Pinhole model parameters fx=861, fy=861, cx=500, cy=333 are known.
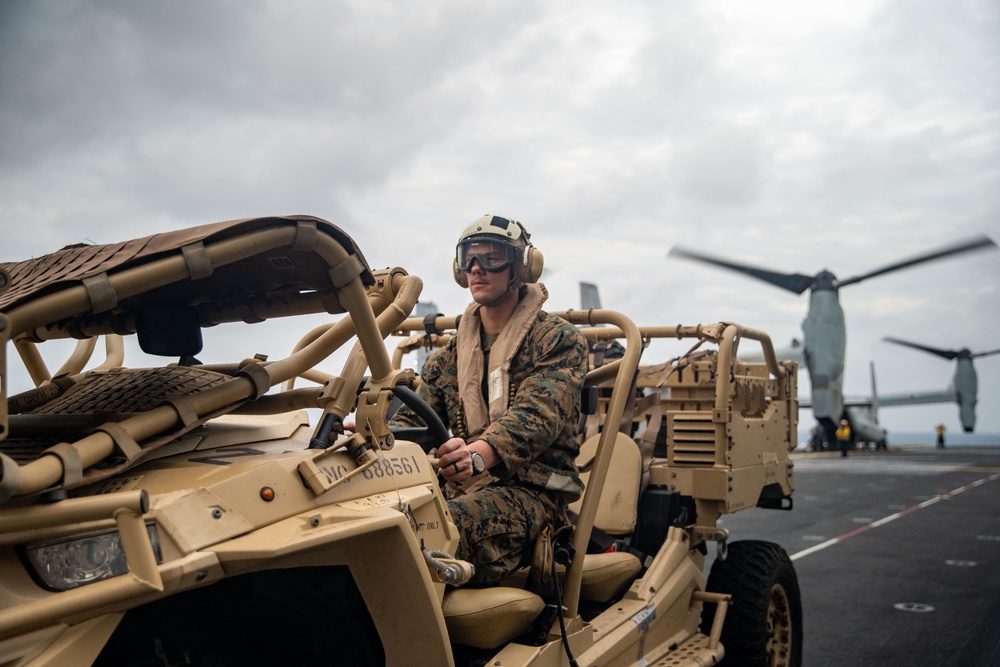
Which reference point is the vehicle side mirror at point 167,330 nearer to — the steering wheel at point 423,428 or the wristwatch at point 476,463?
the steering wheel at point 423,428

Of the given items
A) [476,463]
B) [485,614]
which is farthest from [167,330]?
[485,614]

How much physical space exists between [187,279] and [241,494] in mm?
570

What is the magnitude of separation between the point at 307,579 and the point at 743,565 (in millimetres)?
3004

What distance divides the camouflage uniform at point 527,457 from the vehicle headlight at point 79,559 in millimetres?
1382

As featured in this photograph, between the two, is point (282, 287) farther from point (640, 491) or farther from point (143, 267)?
point (640, 491)

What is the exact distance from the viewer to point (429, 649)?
96.2 inches

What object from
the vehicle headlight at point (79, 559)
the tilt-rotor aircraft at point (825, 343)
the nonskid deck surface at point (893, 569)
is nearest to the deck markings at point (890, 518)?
the nonskid deck surface at point (893, 569)

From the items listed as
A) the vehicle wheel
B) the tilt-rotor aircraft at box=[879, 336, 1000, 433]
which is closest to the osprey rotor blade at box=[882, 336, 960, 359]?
the tilt-rotor aircraft at box=[879, 336, 1000, 433]

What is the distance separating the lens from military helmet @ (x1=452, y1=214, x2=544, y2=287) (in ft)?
11.8

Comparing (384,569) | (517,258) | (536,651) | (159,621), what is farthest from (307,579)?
(517,258)

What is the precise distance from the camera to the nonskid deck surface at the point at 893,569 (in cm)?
602

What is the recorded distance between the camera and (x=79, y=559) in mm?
1794

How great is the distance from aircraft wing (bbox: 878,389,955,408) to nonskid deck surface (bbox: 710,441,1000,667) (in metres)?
39.3

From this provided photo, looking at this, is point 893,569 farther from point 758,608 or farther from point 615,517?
point 615,517
